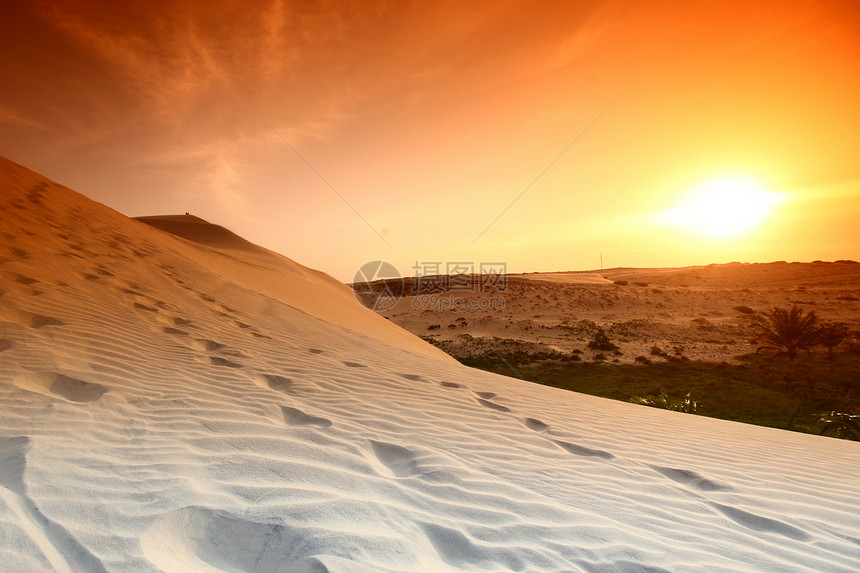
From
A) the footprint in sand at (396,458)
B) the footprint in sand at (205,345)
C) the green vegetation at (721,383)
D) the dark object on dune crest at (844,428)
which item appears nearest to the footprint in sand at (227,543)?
the footprint in sand at (396,458)

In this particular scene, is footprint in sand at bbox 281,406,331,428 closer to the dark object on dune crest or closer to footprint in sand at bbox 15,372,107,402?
→ footprint in sand at bbox 15,372,107,402

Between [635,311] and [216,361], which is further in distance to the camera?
[635,311]

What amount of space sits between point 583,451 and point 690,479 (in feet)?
2.21

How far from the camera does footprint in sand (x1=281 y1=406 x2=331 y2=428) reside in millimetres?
2950

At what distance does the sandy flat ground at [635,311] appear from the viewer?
18484 mm

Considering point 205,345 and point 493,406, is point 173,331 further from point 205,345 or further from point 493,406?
point 493,406

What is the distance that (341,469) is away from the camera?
2.27 m

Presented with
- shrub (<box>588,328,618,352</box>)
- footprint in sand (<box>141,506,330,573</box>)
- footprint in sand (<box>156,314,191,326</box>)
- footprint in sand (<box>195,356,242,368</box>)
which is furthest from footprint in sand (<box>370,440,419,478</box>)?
shrub (<box>588,328,618,352</box>)

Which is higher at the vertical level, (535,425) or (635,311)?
(635,311)

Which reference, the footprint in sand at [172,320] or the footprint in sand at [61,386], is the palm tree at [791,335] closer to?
the footprint in sand at [172,320]

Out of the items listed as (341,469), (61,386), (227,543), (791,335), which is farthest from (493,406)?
(791,335)

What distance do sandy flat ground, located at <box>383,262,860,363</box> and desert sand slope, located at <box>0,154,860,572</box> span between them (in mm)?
12302

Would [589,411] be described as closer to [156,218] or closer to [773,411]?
[773,411]

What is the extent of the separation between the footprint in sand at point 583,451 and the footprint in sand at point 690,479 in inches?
11.9
